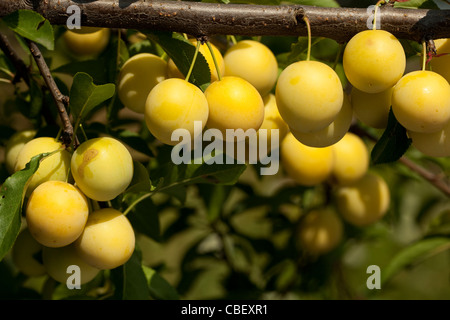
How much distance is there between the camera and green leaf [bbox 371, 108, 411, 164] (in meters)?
0.70

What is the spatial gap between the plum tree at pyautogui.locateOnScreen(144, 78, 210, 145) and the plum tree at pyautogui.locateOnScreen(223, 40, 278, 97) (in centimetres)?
14

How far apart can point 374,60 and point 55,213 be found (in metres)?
0.43

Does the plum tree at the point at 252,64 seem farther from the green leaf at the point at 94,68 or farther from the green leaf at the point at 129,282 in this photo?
the green leaf at the point at 129,282

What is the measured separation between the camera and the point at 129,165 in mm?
654

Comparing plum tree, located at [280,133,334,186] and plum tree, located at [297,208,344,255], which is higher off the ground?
plum tree, located at [280,133,334,186]

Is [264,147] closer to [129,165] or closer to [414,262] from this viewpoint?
[129,165]

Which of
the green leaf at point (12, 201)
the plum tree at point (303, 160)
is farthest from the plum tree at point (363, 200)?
the green leaf at point (12, 201)

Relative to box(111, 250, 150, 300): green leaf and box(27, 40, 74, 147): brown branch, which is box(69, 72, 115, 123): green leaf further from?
box(111, 250, 150, 300): green leaf

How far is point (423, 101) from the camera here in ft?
2.04

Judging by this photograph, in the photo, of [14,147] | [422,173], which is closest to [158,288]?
[14,147]

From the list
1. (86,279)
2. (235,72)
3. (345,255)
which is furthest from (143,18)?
(345,255)

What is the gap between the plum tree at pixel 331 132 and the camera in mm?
698

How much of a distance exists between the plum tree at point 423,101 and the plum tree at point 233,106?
7.2 inches

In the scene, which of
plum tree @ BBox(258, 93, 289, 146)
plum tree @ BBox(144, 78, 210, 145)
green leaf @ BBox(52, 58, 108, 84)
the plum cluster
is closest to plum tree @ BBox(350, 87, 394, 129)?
plum tree @ BBox(258, 93, 289, 146)
